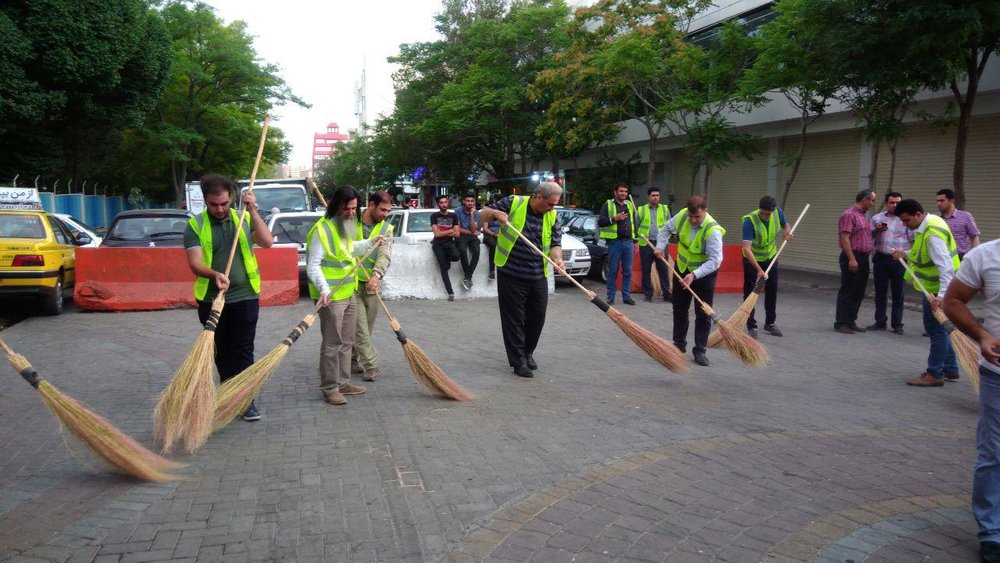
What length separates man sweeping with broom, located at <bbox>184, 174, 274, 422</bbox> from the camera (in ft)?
18.1

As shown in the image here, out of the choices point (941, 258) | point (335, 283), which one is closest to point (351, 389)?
point (335, 283)

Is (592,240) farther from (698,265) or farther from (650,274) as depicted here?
(698,265)

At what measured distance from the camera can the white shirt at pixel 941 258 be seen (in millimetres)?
7383

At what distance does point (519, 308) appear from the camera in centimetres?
750

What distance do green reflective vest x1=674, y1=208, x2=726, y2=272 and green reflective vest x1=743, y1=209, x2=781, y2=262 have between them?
1980 mm

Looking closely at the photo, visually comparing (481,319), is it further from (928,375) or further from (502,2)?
(502,2)

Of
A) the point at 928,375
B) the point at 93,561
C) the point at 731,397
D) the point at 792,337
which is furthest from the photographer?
the point at 792,337

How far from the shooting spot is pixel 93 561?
3617 millimetres

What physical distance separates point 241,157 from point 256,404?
1563 inches

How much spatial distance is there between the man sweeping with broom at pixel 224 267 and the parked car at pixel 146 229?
7550 mm

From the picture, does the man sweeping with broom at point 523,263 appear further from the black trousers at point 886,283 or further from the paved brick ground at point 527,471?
the black trousers at point 886,283

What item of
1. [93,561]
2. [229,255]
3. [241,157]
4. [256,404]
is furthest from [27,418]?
Answer: [241,157]

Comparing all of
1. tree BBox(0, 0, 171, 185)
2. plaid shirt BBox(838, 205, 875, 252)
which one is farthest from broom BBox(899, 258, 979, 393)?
tree BBox(0, 0, 171, 185)

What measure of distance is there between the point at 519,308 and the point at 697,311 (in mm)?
2040
